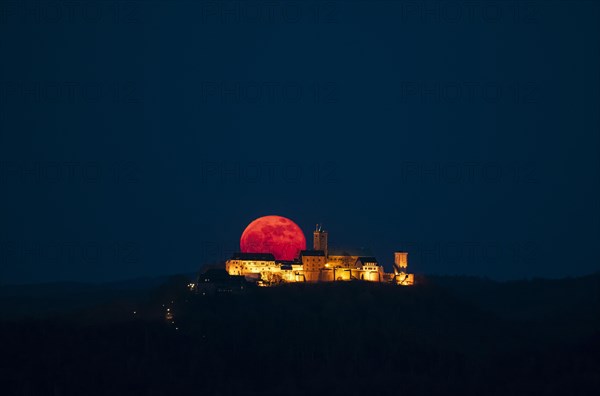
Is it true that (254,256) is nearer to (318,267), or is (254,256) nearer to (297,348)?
(318,267)

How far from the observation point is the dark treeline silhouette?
114875 millimetres

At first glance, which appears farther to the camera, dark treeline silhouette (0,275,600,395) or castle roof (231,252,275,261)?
castle roof (231,252,275,261)

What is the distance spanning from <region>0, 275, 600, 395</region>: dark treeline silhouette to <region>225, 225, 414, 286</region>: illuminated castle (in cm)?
560

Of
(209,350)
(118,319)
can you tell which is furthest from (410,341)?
(118,319)

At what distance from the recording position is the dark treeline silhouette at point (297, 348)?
4523 inches

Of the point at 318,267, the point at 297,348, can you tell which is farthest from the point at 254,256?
the point at 297,348

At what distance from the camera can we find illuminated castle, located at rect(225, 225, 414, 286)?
142 meters

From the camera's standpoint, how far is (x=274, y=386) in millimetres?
115500

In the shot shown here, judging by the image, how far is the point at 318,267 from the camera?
143750mm

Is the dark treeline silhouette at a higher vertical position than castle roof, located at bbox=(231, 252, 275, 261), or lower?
lower

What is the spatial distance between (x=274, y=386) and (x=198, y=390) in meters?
7.89

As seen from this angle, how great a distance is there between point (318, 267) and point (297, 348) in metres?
22.5

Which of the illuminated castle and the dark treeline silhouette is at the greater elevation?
the illuminated castle

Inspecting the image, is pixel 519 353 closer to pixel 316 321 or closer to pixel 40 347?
pixel 316 321
